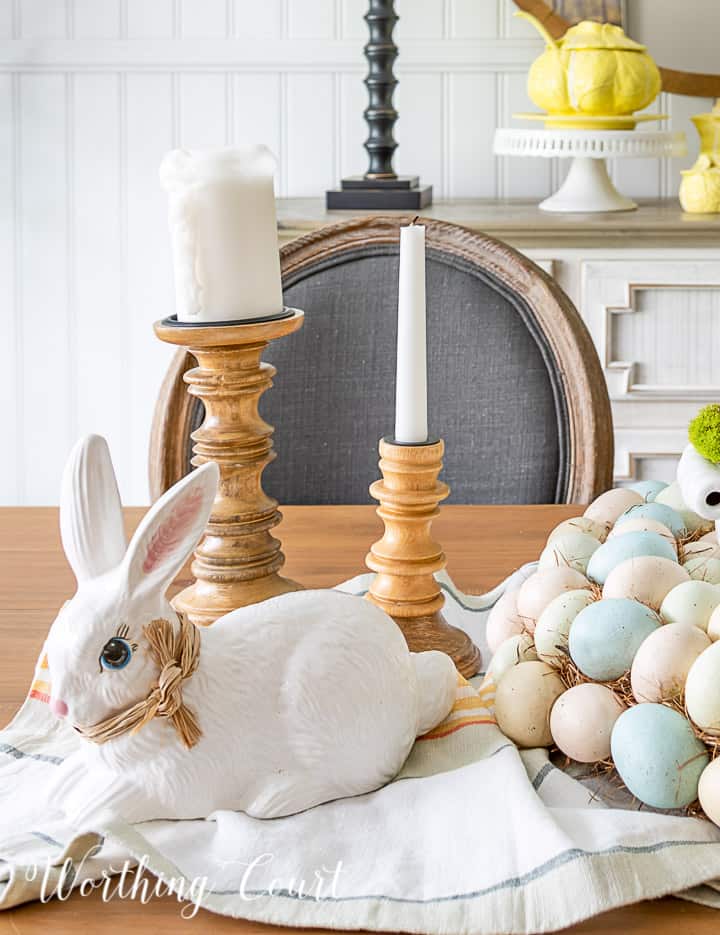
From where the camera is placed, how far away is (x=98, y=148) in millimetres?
2547

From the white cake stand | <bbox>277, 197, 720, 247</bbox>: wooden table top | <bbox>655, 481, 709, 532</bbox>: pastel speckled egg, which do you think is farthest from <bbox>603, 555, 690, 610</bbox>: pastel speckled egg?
the white cake stand

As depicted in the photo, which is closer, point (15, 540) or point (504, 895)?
point (504, 895)

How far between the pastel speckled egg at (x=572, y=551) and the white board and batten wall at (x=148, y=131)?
1.92 m

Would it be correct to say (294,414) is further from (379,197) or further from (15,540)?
(379,197)

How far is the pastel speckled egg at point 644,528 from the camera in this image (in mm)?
643

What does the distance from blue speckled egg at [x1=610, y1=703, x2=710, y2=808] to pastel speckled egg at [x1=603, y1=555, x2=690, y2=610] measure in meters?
0.08

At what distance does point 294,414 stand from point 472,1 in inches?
56.3

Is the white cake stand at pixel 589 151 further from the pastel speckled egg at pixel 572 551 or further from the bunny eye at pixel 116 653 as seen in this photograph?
the bunny eye at pixel 116 653

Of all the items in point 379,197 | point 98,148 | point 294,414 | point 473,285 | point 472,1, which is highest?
point 472,1

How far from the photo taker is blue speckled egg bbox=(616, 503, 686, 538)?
0.68m

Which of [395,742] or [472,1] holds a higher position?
[472,1]

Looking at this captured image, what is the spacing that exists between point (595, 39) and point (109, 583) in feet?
6.06

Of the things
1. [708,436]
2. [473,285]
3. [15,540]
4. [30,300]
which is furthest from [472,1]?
[708,436]

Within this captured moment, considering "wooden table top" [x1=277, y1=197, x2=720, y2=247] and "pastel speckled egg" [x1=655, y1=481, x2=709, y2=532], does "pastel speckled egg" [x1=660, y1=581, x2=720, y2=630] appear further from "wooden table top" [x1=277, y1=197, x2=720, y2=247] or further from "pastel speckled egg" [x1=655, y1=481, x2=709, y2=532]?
"wooden table top" [x1=277, y1=197, x2=720, y2=247]
